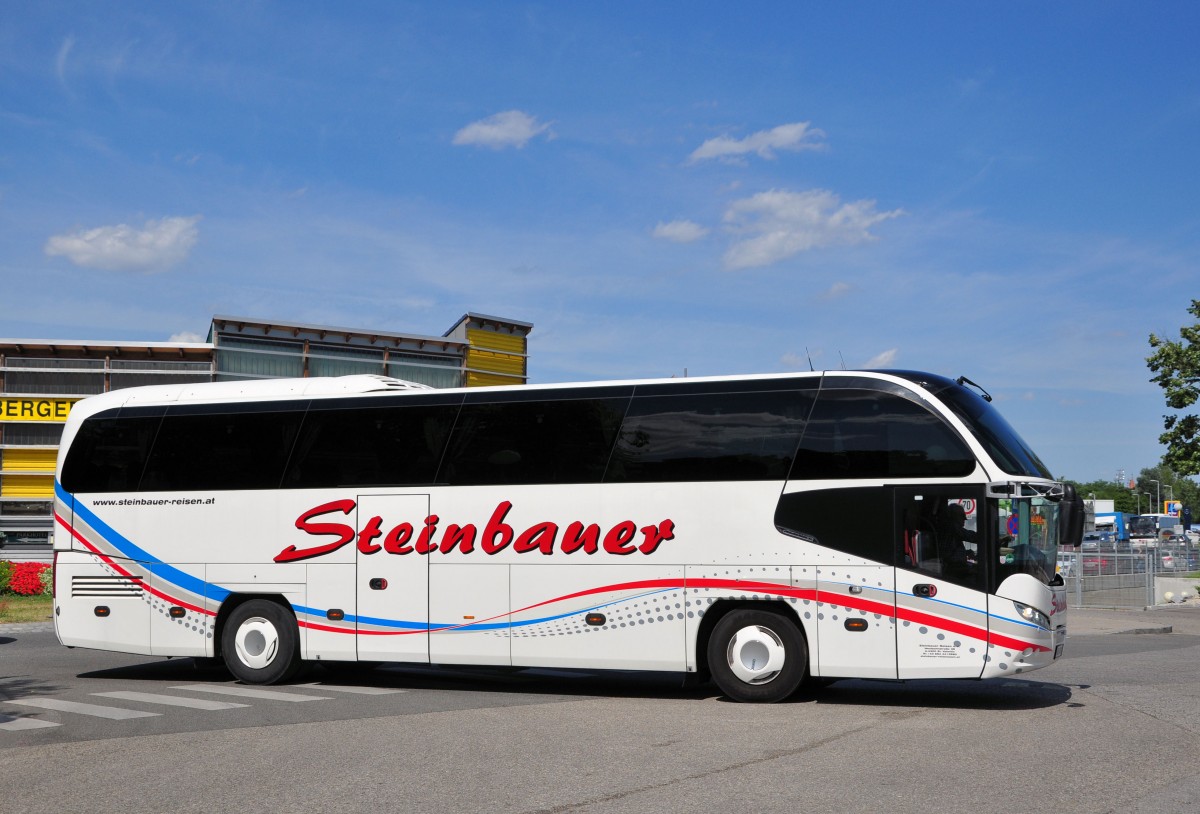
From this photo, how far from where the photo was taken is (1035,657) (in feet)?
37.8

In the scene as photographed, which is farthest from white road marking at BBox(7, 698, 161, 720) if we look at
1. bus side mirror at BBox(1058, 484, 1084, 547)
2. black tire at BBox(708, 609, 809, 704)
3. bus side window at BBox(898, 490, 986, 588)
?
bus side mirror at BBox(1058, 484, 1084, 547)

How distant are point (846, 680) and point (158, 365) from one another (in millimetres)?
24015

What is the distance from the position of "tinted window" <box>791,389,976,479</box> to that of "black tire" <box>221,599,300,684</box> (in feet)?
20.4

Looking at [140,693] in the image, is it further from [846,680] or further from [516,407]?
[846,680]

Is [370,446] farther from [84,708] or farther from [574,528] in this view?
[84,708]

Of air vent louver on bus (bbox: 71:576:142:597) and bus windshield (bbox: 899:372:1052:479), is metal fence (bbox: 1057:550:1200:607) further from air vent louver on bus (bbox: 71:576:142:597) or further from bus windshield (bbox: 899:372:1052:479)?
air vent louver on bus (bbox: 71:576:142:597)

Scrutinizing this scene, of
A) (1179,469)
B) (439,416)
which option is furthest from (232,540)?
(1179,469)

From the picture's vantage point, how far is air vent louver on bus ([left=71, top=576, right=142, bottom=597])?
15125 mm

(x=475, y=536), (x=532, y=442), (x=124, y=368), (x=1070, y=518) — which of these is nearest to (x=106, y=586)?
(x=475, y=536)

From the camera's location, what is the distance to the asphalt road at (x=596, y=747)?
7535 millimetres

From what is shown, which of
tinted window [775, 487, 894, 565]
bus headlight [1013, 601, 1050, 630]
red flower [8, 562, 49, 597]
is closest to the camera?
bus headlight [1013, 601, 1050, 630]

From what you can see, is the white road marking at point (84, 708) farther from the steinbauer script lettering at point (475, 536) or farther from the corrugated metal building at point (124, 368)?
the corrugated metal building at point (124, 368)

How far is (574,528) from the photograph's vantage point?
13.1 meters

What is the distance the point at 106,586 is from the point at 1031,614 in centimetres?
1064
